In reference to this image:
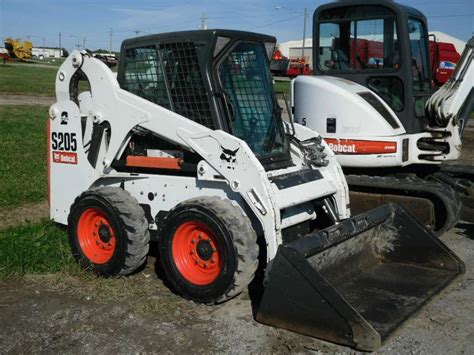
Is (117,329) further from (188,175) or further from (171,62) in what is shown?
(171,62)

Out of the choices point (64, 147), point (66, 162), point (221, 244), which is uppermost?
point (64, 147)

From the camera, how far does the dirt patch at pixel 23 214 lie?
272 inches

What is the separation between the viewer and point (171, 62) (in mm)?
5199

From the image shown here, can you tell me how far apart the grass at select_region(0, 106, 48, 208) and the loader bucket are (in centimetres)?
455

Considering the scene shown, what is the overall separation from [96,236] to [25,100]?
20081 millimetres

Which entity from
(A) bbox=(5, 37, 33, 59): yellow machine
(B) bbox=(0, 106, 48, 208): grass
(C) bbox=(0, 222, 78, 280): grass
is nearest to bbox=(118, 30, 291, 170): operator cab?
(C) bbox=(0, 222, 78, 280): grass

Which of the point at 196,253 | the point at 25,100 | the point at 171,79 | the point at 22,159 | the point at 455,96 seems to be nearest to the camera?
the point at 196,253

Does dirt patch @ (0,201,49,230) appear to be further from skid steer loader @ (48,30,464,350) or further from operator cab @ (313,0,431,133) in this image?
operator cab @ (313,0,431,133)

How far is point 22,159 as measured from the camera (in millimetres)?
10703

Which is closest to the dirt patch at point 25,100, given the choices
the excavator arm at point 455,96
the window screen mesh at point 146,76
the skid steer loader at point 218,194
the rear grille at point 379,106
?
the skid steer loader at point 218,194

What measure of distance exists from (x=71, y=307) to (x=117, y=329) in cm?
59

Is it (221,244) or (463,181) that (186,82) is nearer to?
(221,244)

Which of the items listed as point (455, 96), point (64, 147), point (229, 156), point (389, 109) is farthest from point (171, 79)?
point (455, 96)

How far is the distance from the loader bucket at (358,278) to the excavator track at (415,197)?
97 cm
